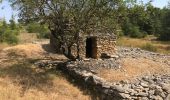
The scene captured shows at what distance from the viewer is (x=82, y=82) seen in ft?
56.0

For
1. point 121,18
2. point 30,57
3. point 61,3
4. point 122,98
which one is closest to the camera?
point 122,98

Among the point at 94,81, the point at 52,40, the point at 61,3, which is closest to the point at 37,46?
the point at 52,40

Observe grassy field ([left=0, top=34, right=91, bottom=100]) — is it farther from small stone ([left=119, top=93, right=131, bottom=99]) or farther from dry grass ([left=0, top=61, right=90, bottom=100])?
small stone ([left=119, top=93, right=131, bottom=99])

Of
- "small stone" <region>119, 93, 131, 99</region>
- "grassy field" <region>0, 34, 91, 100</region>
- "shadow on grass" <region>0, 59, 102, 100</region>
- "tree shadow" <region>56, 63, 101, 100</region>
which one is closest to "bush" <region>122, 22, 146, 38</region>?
"grassy field" <region>0, 34, 91, 100</region>

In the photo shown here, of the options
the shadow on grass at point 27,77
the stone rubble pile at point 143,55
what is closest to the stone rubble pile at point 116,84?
the shadow on grass at point 27,77

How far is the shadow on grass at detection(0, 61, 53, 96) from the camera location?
1606 cm

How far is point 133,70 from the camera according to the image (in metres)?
19.0

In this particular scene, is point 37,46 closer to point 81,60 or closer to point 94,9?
point 81,60

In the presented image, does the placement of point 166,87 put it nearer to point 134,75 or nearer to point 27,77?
point 134,75

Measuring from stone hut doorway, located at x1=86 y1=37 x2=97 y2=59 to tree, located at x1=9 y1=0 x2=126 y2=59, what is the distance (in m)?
3.80

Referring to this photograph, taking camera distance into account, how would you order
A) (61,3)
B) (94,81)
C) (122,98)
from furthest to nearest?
(61,3) → (94,81) → (122,98)

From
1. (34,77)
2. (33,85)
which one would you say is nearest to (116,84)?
(33,85)

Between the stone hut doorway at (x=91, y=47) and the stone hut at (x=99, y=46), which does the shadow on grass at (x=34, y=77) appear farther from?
the stone hut doorway at (x=91, y=47)

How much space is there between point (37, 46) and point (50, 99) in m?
10.00
